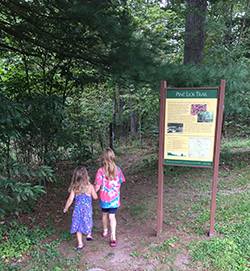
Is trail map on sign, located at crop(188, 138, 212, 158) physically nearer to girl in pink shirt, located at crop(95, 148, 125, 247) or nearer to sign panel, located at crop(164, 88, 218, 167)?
sign panel, located at crop(164, 88, 218, 167)

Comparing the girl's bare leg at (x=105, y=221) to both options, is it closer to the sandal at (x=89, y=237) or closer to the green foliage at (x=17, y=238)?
the sandal at (x=89, y=237)

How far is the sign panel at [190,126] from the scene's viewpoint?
3223 millimetres

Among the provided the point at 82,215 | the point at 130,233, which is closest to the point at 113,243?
the point at 130,233

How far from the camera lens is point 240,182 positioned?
5.46 m

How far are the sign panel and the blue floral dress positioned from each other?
4.83 ft

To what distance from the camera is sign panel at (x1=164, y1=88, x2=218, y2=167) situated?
3.22 m

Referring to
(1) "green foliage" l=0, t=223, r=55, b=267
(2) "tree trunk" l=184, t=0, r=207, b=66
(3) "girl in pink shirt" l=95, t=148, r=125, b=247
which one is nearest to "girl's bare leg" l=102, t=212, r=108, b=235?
(3) "girl in pink shirt" l=95, t=148, r=125, b=247

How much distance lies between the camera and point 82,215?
11.1 feet

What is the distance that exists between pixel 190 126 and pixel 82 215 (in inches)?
86.9

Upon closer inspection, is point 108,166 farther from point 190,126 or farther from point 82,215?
point 190,126

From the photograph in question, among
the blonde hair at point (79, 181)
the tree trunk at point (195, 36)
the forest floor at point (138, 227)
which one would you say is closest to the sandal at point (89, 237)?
the forest floor at point (138, 227)

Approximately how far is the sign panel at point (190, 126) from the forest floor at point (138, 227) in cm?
132

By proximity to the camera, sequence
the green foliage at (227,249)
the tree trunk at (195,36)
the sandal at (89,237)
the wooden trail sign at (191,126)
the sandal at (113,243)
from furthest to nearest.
Result: 1. the tree trunk at (195,36)
2. the sandal at (89,237)
3. the sandal at (113,243)
4. the wooden trail sign at (191,126)
5. the green foliage at (227,249)

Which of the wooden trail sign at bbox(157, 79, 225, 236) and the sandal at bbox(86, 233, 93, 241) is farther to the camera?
the sandal at bbox(86, 233, 93, 241)
